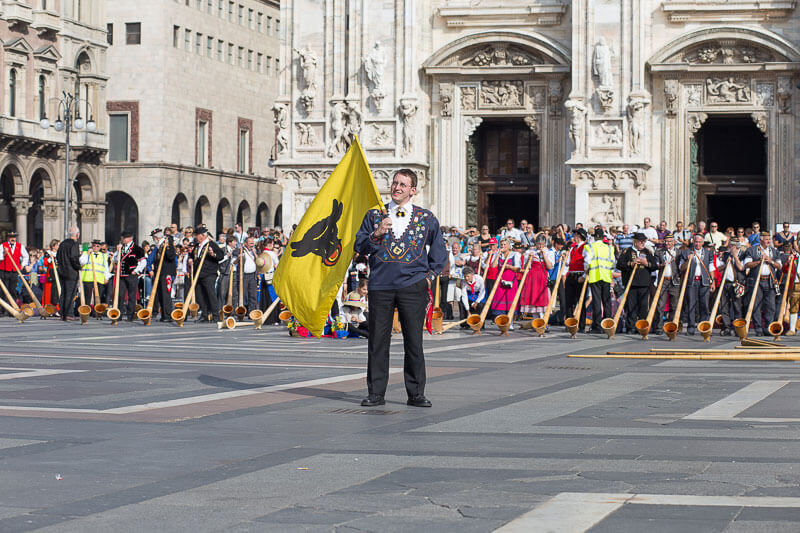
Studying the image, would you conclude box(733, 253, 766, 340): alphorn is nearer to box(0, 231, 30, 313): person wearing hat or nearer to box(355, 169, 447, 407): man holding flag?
box(355, 169, 447, 407): man holding flag

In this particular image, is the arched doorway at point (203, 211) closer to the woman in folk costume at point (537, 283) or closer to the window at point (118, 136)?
the window at point (118, 136)

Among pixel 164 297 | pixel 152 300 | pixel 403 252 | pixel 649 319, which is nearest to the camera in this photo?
pixel 403 252

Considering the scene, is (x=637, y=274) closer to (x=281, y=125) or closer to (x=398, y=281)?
(x=398, y=281)

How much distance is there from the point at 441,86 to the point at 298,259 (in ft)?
87.5

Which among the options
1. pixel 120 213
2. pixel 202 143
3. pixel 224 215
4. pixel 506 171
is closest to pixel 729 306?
pixel 506 171

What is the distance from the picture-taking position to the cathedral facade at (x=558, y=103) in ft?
124

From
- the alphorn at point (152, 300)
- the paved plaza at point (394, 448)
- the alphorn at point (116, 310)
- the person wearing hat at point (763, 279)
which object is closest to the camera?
the paved plaza at point (394, 448)

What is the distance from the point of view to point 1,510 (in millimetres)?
7363

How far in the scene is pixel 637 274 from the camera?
86.0 ft

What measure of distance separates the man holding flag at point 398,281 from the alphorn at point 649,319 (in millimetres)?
12421

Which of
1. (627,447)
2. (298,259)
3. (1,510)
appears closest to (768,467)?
(627,447)

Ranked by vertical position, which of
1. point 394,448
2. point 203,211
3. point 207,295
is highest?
point 203,211

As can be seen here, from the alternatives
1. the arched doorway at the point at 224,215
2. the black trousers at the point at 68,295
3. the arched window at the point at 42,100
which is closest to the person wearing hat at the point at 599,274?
the black trousers at the point at 68,295

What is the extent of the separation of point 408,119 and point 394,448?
29.8 m
